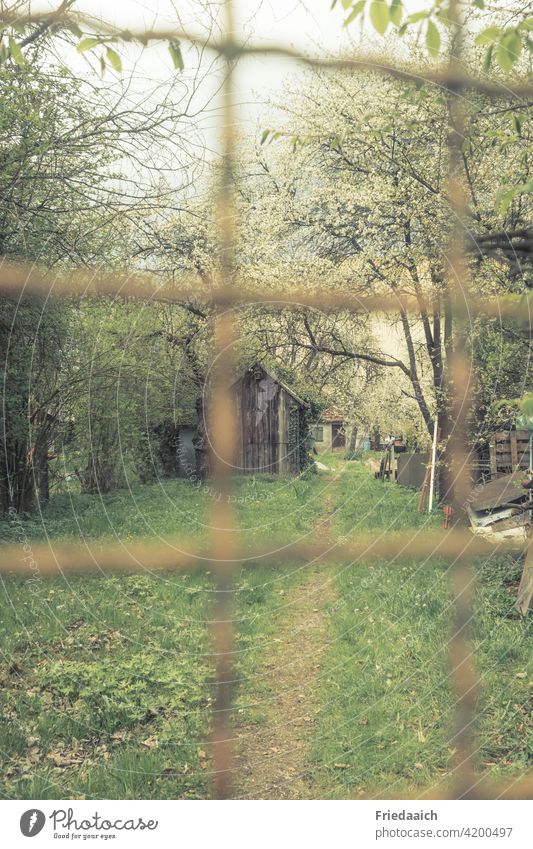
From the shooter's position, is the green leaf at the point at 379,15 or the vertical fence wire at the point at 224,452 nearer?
the green leaf at the point at 379,15

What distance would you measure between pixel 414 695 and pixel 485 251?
4.02 feet

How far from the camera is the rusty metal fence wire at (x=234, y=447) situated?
1.60 meters

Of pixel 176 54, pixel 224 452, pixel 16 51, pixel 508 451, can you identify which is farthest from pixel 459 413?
pixel 16 51

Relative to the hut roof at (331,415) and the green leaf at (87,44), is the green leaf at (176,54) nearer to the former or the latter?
the green leaf at (87,44)

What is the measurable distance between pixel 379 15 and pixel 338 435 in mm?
908

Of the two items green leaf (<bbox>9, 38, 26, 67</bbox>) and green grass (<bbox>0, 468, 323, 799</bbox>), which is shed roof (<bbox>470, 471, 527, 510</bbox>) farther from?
green leaf (<bbox>9, 38, 26, 67</bbox>)

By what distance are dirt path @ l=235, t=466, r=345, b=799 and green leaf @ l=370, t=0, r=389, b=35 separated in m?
0.96

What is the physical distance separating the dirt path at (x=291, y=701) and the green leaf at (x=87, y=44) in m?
1.17

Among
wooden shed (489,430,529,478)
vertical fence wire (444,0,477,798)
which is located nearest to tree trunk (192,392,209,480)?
vertical fence wire (444,0,477,798)

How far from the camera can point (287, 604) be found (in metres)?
2.07

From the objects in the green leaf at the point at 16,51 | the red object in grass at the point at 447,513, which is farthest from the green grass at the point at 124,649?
the green leaf at the point at 16,51

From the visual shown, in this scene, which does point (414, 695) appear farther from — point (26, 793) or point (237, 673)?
point (26, 793)

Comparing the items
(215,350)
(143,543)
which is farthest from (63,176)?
(143,543)

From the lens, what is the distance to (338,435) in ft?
5.51
